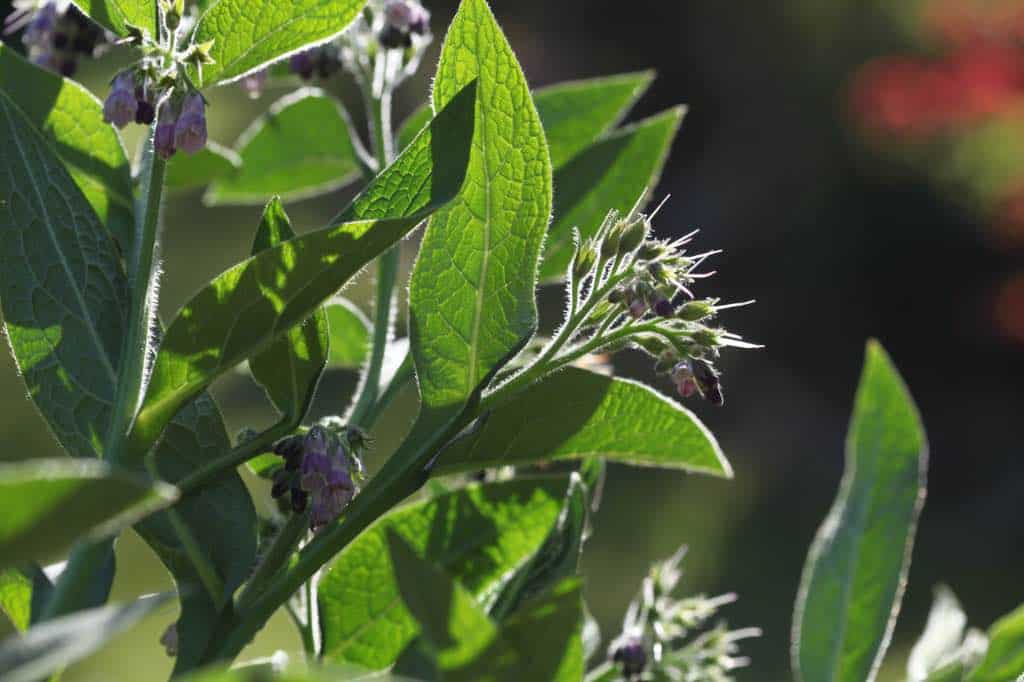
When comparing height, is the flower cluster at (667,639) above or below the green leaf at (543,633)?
below

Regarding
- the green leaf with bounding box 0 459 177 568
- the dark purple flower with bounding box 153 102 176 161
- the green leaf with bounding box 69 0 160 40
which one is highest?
the green leaf with bounding box 69 0 160 40

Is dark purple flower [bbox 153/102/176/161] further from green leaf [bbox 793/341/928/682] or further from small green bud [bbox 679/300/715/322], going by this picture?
green leaf [bbox 793/341/928/682]

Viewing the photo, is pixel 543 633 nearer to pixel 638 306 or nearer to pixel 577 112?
pixel 638 306

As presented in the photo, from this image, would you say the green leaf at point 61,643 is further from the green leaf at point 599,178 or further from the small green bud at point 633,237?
the green leaf at point 599,178

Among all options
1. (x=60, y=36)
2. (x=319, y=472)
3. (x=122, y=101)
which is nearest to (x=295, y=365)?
(x=319, y=472)

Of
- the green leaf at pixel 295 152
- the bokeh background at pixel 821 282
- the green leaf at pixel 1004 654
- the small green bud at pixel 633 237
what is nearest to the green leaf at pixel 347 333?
the green leaf at pixel 295 152

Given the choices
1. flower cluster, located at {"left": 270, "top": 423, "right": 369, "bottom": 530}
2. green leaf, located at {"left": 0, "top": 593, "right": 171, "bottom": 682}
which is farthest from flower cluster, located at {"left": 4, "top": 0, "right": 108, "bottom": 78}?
green leaf, located at {"left": 0, "top": 593, "right": 171, "bottom": 682}
